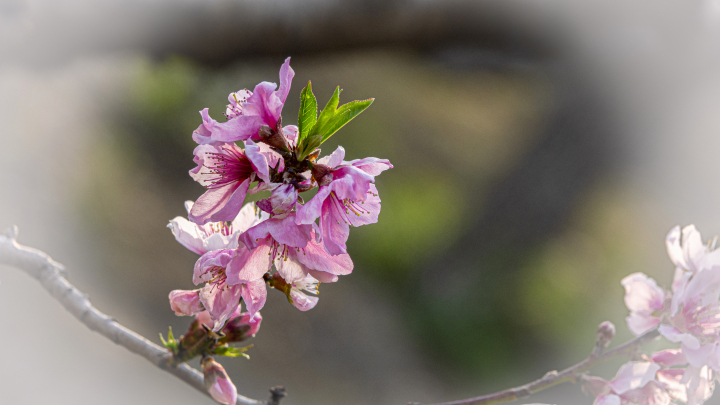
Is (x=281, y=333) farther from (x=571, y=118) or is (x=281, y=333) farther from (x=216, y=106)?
(x=571, y=118)

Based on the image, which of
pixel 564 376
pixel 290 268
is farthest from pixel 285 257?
pixel 564 376

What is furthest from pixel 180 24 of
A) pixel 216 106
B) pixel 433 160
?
pixel 433 160

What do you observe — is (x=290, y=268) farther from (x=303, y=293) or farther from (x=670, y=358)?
(x=670, y=358)

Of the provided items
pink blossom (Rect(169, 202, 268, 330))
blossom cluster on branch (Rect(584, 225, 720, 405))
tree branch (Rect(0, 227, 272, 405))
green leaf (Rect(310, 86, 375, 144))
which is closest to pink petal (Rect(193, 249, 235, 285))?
pink blossom (Rect(169, 202, 268, 330))

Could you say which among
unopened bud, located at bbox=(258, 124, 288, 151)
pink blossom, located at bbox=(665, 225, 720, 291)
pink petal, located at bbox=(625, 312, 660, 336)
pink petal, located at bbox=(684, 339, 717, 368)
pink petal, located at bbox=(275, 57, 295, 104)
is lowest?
pink petal, located at bbox=(684, 339, 717, 368)

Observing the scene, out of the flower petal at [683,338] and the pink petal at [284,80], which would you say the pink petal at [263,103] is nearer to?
the pink petal at [284,80]

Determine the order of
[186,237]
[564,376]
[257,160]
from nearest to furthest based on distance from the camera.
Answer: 1. [257,160]
2. [186,237]
3. [564,376]

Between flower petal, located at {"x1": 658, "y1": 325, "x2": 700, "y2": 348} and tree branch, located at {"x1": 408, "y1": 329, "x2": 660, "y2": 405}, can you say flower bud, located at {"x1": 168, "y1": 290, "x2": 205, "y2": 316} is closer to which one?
tree branch, located at {"x1": 408, "y1": 329, "x2": 660, "y2": 405}
